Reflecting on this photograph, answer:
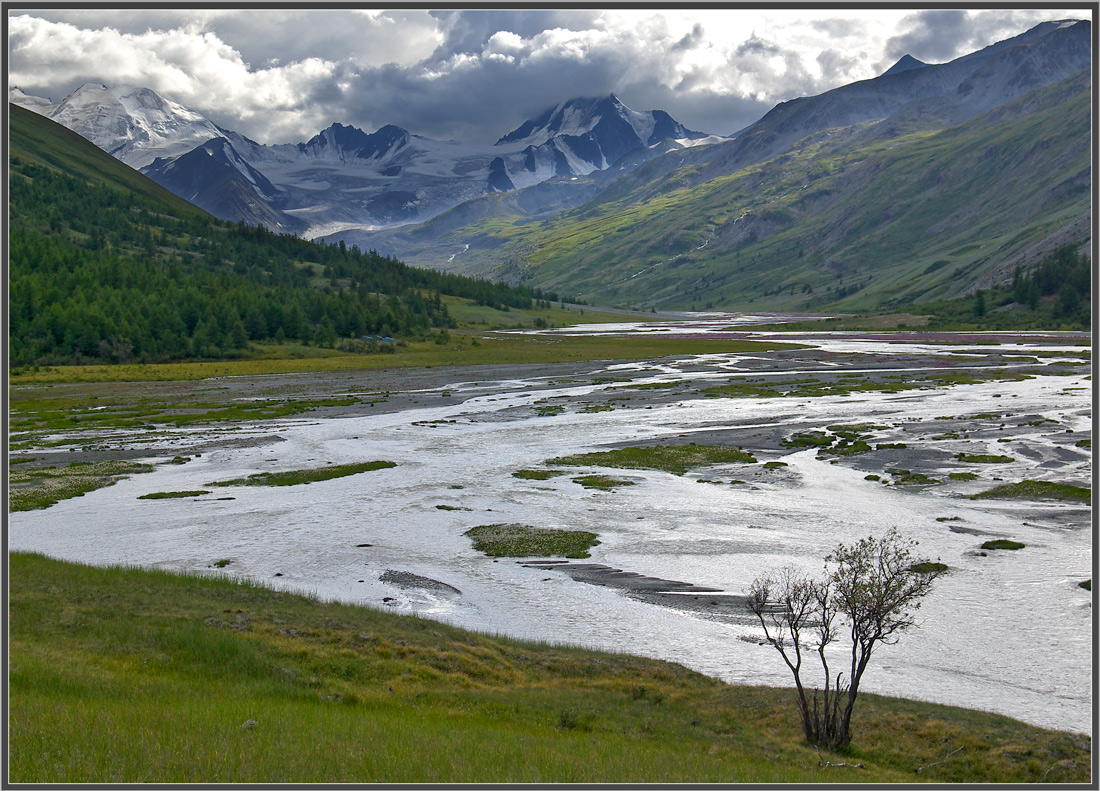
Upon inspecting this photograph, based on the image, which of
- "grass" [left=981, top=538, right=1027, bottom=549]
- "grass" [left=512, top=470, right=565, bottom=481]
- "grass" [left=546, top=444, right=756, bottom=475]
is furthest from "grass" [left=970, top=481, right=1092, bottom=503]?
"grass" [left=512, top=470, right=565, bottom=481]

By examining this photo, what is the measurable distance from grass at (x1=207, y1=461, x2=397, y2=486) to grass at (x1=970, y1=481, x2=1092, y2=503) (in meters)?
35.5

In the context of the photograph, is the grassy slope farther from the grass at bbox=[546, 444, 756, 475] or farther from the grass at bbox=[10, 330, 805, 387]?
the grass at bbox=[10, 330, 805, 387]

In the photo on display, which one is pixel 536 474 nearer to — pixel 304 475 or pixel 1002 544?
pixel 304 475

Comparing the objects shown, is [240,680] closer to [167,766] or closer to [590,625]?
[167,766]

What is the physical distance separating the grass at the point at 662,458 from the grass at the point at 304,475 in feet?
40.1

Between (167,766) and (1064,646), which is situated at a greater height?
(167,766)

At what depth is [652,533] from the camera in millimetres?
37469

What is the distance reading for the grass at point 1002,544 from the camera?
3303 centimetres

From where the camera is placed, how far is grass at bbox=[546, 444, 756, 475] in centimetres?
5325

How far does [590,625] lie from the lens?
26.6 metres

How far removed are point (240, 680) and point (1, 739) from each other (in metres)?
7.96

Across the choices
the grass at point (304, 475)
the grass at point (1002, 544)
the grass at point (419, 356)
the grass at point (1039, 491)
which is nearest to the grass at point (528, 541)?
the grass at point (304, 475)

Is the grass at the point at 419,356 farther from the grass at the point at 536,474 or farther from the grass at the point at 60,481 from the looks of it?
the grass at the point at 536,474

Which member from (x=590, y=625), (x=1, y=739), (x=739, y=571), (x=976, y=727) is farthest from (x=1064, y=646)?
(x=1, y=739)
